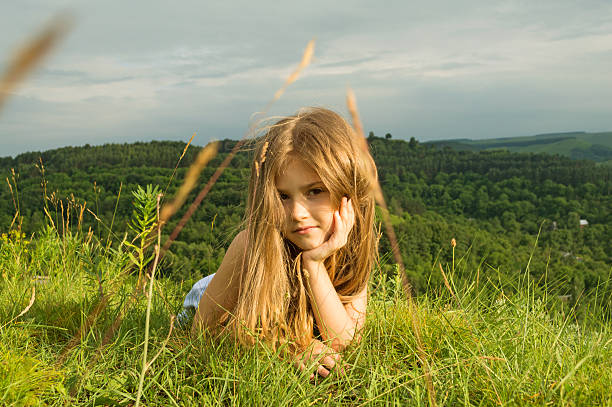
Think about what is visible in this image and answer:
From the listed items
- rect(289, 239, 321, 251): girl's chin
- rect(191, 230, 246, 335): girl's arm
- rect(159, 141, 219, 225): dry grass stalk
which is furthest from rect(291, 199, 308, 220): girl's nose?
rect(159, 141, 219, 225): dry grass stalk

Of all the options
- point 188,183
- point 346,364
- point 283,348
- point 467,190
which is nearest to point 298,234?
point 283,348

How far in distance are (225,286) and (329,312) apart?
0.61 metres

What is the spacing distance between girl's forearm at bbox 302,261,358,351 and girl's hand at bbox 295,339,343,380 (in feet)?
0.32

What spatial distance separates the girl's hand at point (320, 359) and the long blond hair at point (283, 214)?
152 millimetres

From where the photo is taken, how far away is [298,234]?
2188 millimetres

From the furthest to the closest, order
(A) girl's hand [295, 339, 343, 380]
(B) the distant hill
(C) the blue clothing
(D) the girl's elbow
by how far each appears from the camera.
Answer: (B) the distant hill
(C) the blue clothing
(D) the girl's elbow
(A) girl's hand [295, 339, 343, 380]

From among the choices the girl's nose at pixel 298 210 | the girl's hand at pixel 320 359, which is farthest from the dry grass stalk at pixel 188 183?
the girl's nose at pixel 298 210

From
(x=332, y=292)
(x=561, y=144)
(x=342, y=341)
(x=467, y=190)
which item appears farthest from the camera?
(x=561, y=144)

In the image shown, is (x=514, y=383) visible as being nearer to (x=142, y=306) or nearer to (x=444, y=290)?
(x=444, y=290)

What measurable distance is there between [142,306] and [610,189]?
5885 cm

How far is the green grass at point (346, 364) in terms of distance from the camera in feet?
5.29

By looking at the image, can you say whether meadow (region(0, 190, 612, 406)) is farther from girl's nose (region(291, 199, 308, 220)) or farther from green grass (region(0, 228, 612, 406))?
girl's nose (region(291, 199, 308, 220))

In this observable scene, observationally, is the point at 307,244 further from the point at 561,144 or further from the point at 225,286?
the point at 561,144

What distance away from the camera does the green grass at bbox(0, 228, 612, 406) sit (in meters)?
1.61
